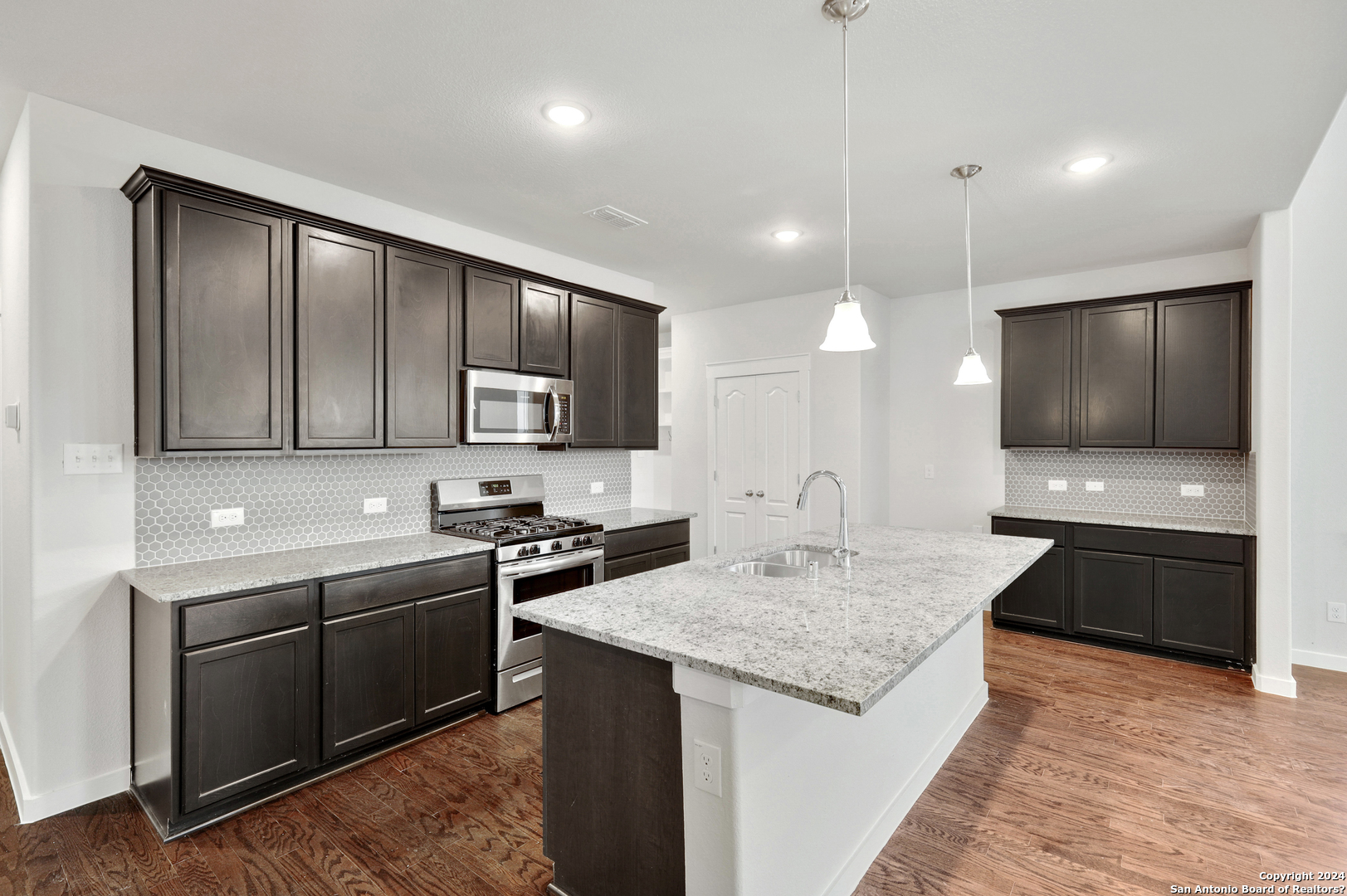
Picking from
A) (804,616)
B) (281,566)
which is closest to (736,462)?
(281,566)

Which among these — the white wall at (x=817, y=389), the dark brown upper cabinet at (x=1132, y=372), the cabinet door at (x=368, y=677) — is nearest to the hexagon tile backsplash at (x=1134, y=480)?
the dark brown upper cabinet at (x=1132, y=372)

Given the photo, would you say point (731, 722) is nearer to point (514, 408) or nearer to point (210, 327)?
point (210, 327)

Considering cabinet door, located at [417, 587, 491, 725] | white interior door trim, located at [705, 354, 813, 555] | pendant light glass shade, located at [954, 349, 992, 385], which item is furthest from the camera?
white interior door trim, located at [705, 354, 813, 555]

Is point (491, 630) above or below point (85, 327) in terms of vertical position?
below

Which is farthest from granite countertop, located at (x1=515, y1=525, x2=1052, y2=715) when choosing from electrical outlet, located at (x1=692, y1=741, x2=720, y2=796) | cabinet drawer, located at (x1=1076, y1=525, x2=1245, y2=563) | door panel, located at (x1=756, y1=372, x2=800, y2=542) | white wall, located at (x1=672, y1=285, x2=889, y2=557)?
door panel, located at (x1=756, y1=372, x2=800, y2=542)

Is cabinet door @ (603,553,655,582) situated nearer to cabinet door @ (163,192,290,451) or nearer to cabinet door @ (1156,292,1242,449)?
cabinet door @ (163,192,290,451)

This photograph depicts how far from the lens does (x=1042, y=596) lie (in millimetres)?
4496

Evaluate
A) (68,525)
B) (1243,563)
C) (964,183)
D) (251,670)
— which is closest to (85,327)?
(68,525)

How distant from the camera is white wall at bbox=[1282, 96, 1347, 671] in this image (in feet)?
12.8

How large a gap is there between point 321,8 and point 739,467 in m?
4.51

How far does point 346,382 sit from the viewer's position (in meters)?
2.94

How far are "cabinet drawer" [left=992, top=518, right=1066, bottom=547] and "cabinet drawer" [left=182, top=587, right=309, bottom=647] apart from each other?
421 cm

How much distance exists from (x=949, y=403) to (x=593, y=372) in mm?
3095

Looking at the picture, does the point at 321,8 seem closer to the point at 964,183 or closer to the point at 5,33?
the point at 5,33
